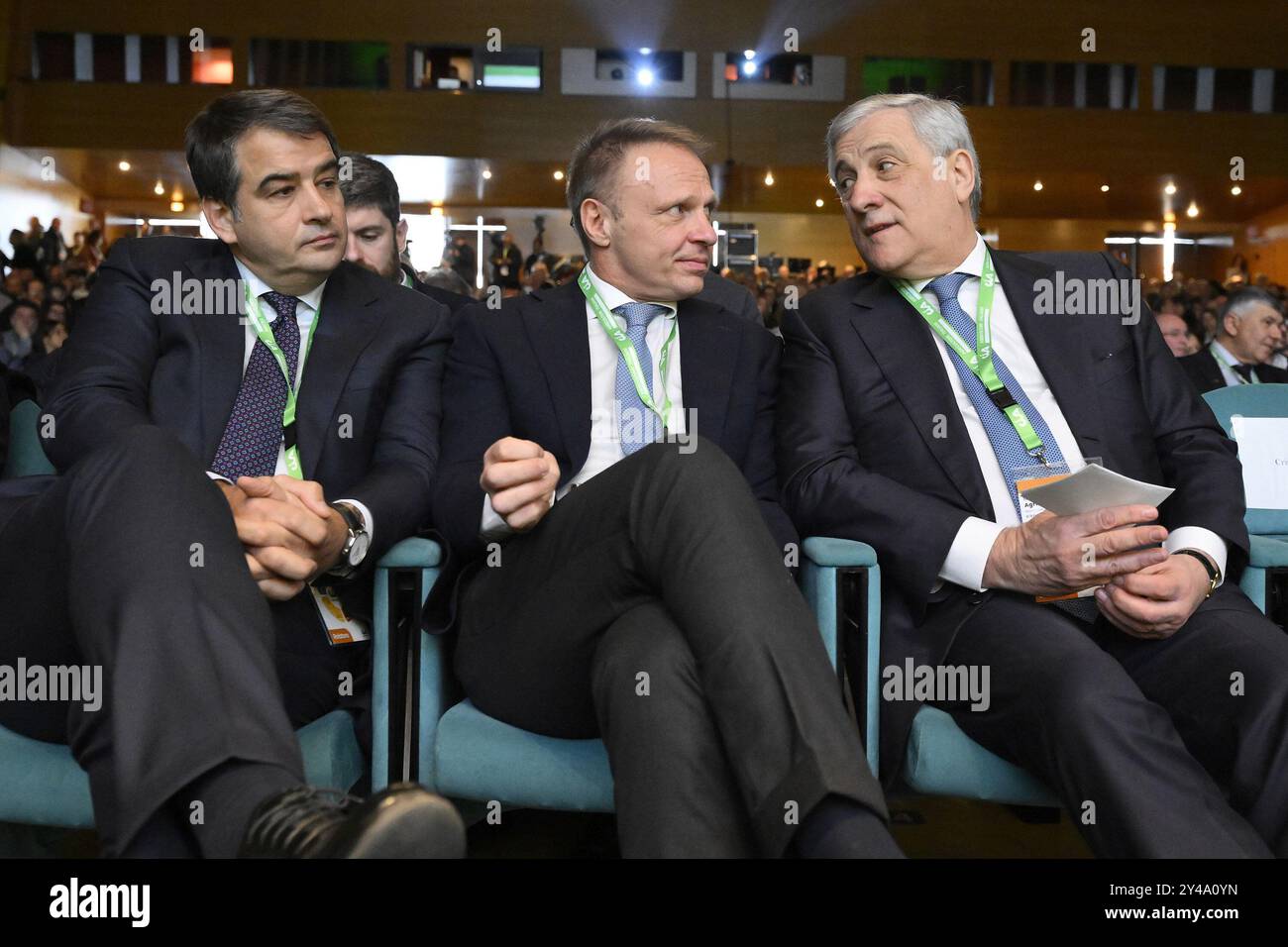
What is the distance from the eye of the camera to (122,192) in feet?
55.1

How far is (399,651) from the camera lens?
177 cm

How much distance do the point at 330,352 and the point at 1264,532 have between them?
1729 millimetres

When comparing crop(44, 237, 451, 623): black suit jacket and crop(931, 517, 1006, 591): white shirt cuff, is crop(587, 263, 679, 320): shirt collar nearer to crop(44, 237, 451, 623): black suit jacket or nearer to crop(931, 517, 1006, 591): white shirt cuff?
crop(44, 237, 451, 623): black suit jacket

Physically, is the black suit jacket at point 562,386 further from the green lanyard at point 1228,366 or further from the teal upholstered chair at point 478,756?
the green lanyard at point 1228,366

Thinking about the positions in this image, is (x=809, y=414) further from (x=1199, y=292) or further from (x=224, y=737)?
(x=1199, y=292)

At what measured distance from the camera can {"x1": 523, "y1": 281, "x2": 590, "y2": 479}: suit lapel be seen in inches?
79.0

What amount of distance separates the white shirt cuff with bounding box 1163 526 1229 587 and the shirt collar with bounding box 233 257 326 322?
56.3 inches

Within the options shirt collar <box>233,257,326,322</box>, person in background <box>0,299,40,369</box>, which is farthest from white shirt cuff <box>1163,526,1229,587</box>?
person in background <box>0,299,40,369</box>

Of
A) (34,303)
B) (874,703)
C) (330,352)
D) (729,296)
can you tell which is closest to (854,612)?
(874,703)

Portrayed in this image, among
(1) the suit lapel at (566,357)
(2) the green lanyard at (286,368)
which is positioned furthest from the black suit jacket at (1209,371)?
(2) the green lanyard at (286,368)

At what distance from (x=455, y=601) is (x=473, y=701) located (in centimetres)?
16
